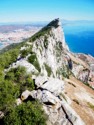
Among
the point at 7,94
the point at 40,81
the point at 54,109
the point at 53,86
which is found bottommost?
the point at 54,109

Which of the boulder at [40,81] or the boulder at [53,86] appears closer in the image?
the boulder at [53,86]

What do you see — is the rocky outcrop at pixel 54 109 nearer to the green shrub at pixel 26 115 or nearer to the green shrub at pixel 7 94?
the green shrub at pixel 26 115

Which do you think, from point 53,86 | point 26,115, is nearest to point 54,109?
point 26,115

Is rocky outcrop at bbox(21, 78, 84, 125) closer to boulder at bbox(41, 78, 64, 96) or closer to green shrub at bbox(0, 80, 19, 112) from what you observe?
boulder at bbox(41, 78, 64, 96)

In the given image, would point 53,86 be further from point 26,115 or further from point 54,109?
point 26,115

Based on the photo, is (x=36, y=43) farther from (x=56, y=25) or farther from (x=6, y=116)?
(x=6, y=116)

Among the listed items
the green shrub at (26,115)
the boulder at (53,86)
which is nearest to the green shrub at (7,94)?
the green shrub at (26,115)

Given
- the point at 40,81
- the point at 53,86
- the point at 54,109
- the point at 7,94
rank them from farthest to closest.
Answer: the point at 40,81
the point at 53,86
the point at 7,94
the point at 54,109

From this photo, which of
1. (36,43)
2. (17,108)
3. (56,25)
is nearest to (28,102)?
(17,108)

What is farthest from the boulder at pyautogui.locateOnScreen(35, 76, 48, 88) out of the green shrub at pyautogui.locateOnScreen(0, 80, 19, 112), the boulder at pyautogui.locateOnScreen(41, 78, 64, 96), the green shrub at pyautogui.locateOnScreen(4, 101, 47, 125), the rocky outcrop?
the green shrub at pyautogui.locateOnScreen(4, 101, 47, 125)
